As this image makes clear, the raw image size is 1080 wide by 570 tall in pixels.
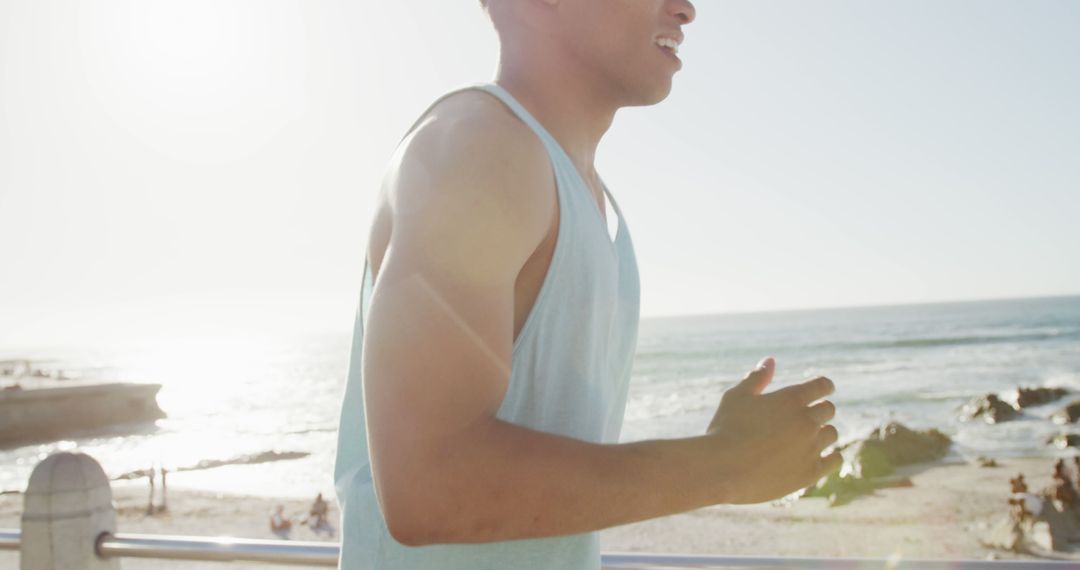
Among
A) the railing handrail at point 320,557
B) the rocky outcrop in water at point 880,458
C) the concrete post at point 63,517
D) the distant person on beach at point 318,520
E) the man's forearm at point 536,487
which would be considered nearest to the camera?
the man's forearm at point 536,487

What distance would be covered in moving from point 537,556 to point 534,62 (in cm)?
63

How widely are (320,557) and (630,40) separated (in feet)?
4.14

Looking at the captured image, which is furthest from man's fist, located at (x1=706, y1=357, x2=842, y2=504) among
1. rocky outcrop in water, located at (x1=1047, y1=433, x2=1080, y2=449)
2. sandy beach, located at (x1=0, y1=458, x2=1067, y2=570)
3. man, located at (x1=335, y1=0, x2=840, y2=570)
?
A: rocky outcrop in water, located at (x1=1047, y1=433, x2=1080, y2=449)

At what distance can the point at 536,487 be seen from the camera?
33.0 inches

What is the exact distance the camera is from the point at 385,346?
83 centimetres

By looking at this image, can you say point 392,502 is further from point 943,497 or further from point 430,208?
point 943,497

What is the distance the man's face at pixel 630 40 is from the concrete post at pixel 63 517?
6.07 feet

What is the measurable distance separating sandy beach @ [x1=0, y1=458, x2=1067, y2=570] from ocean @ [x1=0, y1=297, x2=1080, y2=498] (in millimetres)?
2555

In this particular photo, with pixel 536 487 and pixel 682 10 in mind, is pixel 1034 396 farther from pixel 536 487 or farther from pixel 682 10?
pixel 536 487

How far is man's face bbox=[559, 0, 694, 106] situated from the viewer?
3.85 feet

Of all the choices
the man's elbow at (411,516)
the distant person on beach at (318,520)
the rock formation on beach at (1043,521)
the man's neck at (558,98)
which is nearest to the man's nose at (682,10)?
the man's neck at (558,98)

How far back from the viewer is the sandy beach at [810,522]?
14.9 metres

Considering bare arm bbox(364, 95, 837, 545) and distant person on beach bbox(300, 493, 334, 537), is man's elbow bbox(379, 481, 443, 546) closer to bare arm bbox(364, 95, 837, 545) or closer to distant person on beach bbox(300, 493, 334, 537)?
bare arm bbox(364, 95, 837, 545)

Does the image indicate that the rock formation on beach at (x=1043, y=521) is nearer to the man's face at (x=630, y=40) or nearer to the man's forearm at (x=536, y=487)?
the man's face at (x=630, y=40)
